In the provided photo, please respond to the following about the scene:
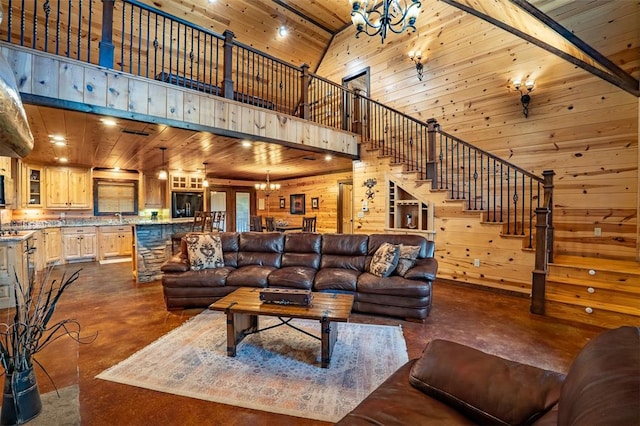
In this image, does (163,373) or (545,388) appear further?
(163,373)

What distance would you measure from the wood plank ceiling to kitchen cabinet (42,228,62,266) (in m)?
1.52

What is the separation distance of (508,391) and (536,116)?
4.83m

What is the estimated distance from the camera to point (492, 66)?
16.5 ft

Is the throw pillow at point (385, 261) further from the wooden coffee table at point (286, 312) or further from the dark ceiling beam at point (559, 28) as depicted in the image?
the dark ceiling beam at point (559, 28)

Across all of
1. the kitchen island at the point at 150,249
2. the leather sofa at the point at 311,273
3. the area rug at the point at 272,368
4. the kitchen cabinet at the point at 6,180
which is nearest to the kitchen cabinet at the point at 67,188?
the kitchen cabinet at the point at 6,180

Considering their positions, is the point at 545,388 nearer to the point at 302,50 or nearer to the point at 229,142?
the point at 229,142

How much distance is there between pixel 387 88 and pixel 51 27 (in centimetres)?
640

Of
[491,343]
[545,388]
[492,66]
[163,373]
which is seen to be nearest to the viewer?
[545,388]

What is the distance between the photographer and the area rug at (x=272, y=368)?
198cm

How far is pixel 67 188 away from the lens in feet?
22.6

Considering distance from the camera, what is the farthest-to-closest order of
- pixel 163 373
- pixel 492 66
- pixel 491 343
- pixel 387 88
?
pixel 387 88, pixel 492 66, pixel 491 343, pixel 163 373

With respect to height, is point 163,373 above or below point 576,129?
below

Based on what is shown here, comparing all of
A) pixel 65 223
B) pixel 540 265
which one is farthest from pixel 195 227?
pixel 540 265

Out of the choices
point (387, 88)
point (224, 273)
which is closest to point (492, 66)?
point (387, 88)
